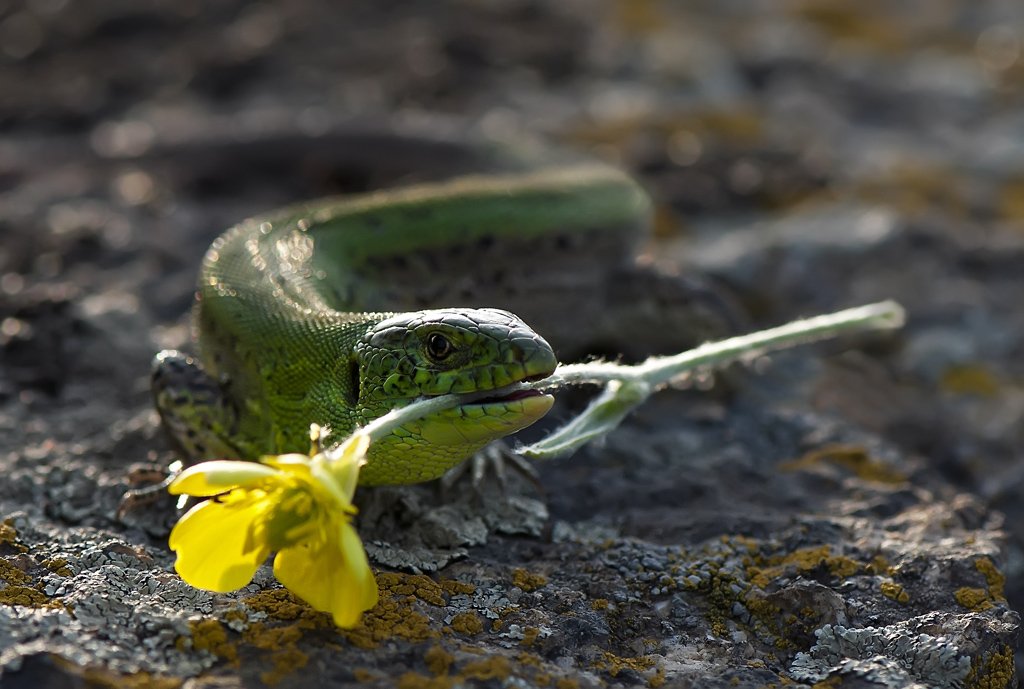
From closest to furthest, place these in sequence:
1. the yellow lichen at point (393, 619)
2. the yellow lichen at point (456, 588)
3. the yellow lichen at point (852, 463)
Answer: the yellow lichen at point (393, 619), the yellow lichen at point (456, 588), the yellow lichen at point (852, 463)

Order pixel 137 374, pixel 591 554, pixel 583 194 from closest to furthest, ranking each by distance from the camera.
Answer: pixel 591 554 < pixel 137 374 < pixel 583 194

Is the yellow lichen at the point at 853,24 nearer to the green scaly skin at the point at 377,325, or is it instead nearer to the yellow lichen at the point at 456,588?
the green scaly skin at the point at 377,325

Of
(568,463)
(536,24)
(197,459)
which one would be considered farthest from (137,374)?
(536,24)

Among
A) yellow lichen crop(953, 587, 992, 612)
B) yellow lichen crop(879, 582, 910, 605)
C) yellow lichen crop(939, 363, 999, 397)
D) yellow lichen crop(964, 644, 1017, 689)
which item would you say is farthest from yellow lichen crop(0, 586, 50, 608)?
yellow lichen crop(939, 363, 999, 397)

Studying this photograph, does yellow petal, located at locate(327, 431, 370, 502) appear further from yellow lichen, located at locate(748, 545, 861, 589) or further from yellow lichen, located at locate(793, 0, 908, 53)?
yellow lichen, located at locate(793, 0, 908, 53)

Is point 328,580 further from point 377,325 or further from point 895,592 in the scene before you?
point 895,592

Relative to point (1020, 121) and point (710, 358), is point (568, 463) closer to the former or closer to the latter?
point (710, 358)

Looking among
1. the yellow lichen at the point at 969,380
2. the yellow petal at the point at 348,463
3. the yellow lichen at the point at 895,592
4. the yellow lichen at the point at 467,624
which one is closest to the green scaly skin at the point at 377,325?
the yellow lichen at the point at 467,624
